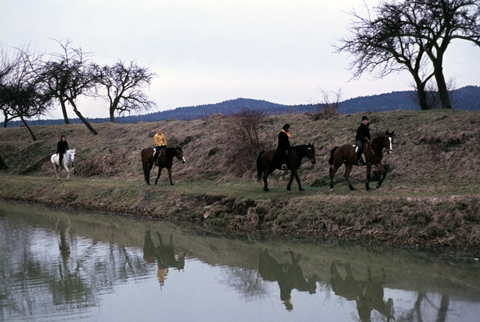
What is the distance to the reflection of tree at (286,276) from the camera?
28.6ft

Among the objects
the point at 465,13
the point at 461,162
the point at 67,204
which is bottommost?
the point at 67,204

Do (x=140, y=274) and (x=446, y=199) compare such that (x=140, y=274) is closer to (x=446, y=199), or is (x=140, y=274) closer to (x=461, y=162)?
(x=446, y=199)

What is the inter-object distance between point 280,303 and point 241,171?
1430 cm

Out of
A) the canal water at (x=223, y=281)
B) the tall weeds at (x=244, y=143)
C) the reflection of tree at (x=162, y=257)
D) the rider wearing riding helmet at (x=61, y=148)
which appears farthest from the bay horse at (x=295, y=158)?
the rider wearing riding helmet at (x=61, y=148)

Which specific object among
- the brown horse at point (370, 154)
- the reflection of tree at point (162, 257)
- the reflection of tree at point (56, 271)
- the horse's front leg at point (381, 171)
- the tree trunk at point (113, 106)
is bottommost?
the reflection of tree at point (162, 257)

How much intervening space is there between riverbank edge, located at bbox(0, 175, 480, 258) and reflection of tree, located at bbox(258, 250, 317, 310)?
2.02m

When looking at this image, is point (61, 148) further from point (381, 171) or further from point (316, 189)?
point (381, 171)

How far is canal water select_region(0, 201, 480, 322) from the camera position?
7.47 metres

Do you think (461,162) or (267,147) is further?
(267,147)

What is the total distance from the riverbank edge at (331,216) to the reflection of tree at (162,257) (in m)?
2.33

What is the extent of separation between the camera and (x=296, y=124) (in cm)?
2644

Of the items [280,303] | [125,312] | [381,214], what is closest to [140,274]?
[125,312]

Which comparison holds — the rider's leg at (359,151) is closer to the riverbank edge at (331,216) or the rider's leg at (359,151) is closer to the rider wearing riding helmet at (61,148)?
the riverbank edge at (331,216)

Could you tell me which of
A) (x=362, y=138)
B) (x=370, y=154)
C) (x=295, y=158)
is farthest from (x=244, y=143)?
(x=370, y=154)
